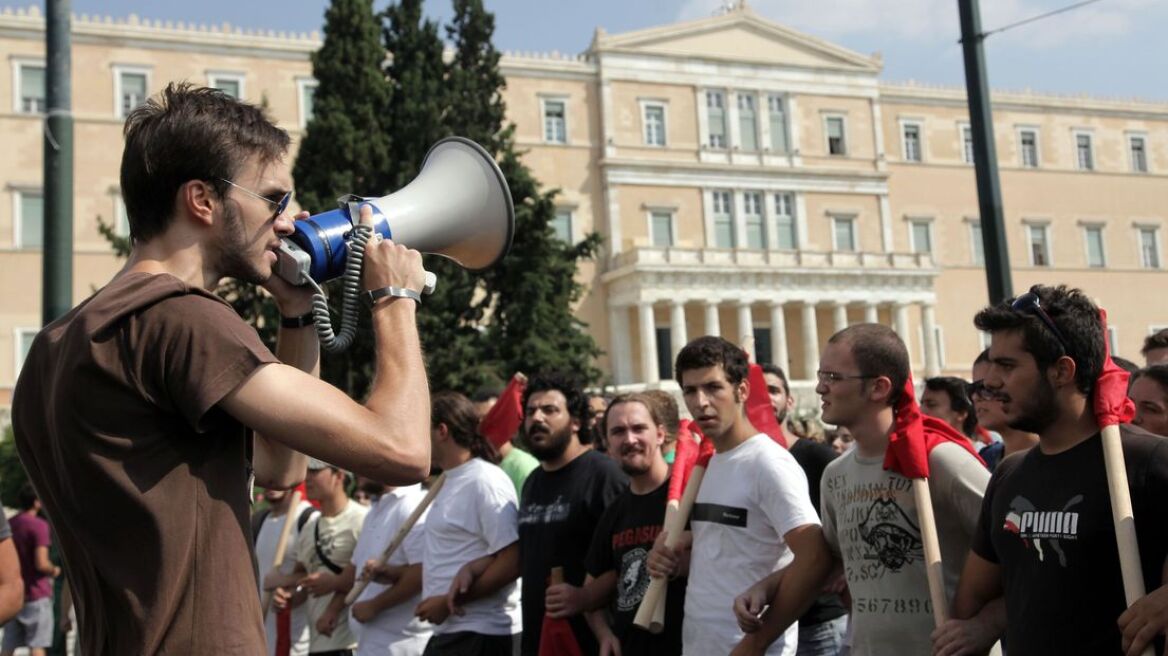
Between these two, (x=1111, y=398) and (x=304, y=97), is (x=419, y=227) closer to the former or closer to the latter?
(x=1111, y=398)

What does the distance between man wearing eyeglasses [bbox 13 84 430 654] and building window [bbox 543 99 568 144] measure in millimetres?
43684

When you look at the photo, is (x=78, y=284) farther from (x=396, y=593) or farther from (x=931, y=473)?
(x=931, y=473)

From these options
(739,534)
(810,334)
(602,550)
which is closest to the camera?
(739,534)

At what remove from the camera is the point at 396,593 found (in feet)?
20.5

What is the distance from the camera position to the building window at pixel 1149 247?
55125 mm

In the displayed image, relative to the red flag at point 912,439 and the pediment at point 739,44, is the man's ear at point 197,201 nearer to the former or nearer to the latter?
the red flag at point 912,439

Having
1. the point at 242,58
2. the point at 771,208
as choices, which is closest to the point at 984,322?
the point at 242,58

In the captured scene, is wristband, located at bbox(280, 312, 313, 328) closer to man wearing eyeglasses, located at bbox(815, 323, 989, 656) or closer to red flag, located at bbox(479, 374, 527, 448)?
man wearing eyeglasses, located at bbox(815, 323, 989, 656)

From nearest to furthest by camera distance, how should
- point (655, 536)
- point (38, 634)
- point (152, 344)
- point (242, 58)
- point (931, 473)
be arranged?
A: point (152, 344), point (931, 473), point (655, 536), point (38, 634), point (242, 58)

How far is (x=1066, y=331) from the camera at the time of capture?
11.2 feet

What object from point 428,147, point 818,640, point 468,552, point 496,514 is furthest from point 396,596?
point 428,147

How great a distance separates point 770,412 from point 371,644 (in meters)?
2.59

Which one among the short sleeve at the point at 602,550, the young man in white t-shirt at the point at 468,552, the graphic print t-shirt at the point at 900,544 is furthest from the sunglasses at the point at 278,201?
the young man in white t-shirt at the point at 468,552

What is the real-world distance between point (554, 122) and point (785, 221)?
10.8 m
